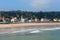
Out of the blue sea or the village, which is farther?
the village

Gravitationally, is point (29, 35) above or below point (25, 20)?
above

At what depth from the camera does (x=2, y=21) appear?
41281mm

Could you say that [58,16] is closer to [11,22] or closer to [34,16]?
[34,16]

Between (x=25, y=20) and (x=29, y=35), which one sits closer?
(x=29, y=35)

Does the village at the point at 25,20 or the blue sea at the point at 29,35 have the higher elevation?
the blue sea at the point at 29,35

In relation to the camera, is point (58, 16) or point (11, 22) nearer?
point (11, 22)

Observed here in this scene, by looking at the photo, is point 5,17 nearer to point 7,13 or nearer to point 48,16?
point 7,13

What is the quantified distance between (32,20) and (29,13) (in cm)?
162

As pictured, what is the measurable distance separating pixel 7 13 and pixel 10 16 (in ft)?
3.18

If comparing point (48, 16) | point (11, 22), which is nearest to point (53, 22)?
point (48, 16)

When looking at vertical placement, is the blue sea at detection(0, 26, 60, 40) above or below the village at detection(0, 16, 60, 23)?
above

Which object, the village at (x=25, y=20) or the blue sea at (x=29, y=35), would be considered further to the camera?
the village at (x=25, y=20)

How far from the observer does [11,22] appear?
3953cm

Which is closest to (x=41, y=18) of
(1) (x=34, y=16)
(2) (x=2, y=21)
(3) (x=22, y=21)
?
(1) (x=34, y=16)
